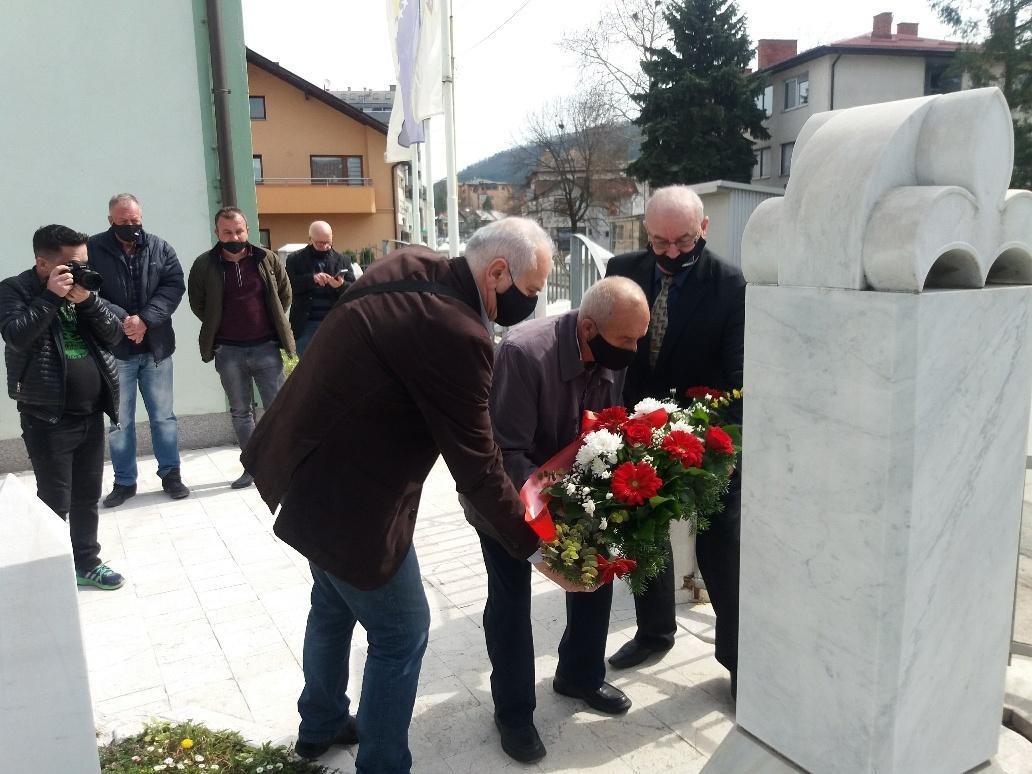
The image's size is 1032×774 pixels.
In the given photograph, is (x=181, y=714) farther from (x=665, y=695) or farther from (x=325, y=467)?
(x=665, y=695)

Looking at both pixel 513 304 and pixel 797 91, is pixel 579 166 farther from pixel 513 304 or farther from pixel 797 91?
pixel 513 304

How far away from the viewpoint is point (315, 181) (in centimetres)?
3791

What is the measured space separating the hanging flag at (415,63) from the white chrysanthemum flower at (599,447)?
255 inches

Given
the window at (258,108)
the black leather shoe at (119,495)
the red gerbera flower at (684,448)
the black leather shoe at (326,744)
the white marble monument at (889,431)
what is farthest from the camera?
the window at (258,108)

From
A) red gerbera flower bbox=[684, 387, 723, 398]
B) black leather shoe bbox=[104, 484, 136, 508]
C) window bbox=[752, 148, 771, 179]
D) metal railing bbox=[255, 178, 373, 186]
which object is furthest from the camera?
window bbox=[752, 148, 771, 179]

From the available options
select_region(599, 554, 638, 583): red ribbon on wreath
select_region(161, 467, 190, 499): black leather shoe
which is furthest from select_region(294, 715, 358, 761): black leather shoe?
select_region(161, 467, 190, 499): black leather shoe

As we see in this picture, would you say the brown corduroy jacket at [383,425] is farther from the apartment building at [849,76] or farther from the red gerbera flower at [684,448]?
the apartment building at [849,76]

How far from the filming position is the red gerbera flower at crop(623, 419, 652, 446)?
2.98 meters

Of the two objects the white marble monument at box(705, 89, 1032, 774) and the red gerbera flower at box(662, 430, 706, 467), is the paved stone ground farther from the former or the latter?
the white marble monument at box(705, 89, 1032, 774)

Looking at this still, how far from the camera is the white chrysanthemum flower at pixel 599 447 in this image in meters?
2.92

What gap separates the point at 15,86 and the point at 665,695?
6.43 m

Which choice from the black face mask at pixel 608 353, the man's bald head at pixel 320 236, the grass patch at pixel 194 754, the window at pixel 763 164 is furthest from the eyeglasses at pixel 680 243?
the window at pixel 763 164

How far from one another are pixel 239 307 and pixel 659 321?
12.5ft

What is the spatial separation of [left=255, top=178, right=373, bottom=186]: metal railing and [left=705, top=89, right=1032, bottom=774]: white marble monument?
37662mm
